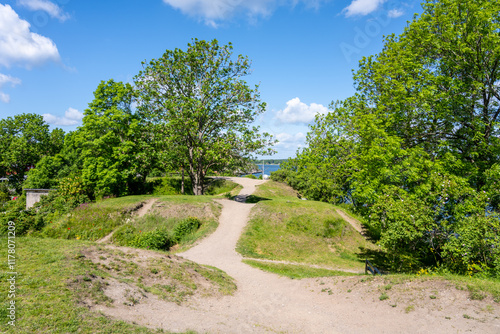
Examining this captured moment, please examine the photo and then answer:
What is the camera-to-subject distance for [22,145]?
43844mm

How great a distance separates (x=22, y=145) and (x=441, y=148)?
56.6 m

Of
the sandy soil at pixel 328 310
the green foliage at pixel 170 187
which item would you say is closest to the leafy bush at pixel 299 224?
the sandy soil at pixel 328 310

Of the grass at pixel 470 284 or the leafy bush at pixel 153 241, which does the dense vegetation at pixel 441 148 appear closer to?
the grass at pixel 470 284

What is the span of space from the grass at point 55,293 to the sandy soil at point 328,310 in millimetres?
869

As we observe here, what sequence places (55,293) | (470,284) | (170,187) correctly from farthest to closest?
(170,187) → (470,284) → (55,293)

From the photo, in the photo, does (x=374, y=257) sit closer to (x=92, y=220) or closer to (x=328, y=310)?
(x=328, y=310)

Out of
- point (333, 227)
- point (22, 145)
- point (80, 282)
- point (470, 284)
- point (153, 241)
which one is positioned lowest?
point (153, 241)

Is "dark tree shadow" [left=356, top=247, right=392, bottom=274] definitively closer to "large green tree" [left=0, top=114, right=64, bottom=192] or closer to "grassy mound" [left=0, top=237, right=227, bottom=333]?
"grassy mound" [left=0, top=237, right=227, bottom=333]

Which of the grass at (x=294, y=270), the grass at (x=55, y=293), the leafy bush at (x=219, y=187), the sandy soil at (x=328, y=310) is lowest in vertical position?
the grass at (x=294, y=270)

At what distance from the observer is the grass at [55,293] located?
633cm

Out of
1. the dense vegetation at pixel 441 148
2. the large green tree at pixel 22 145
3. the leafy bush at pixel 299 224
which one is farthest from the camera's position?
the large green tree at pixel 22 145

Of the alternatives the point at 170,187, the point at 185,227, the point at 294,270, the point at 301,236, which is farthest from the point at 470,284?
the point at 170,187

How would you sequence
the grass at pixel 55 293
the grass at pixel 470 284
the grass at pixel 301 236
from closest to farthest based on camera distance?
1. the grass at pixel 55 293
2. the grass at pixel 470 284
3. the grass at pixel 301 236

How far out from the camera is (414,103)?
15.9m
